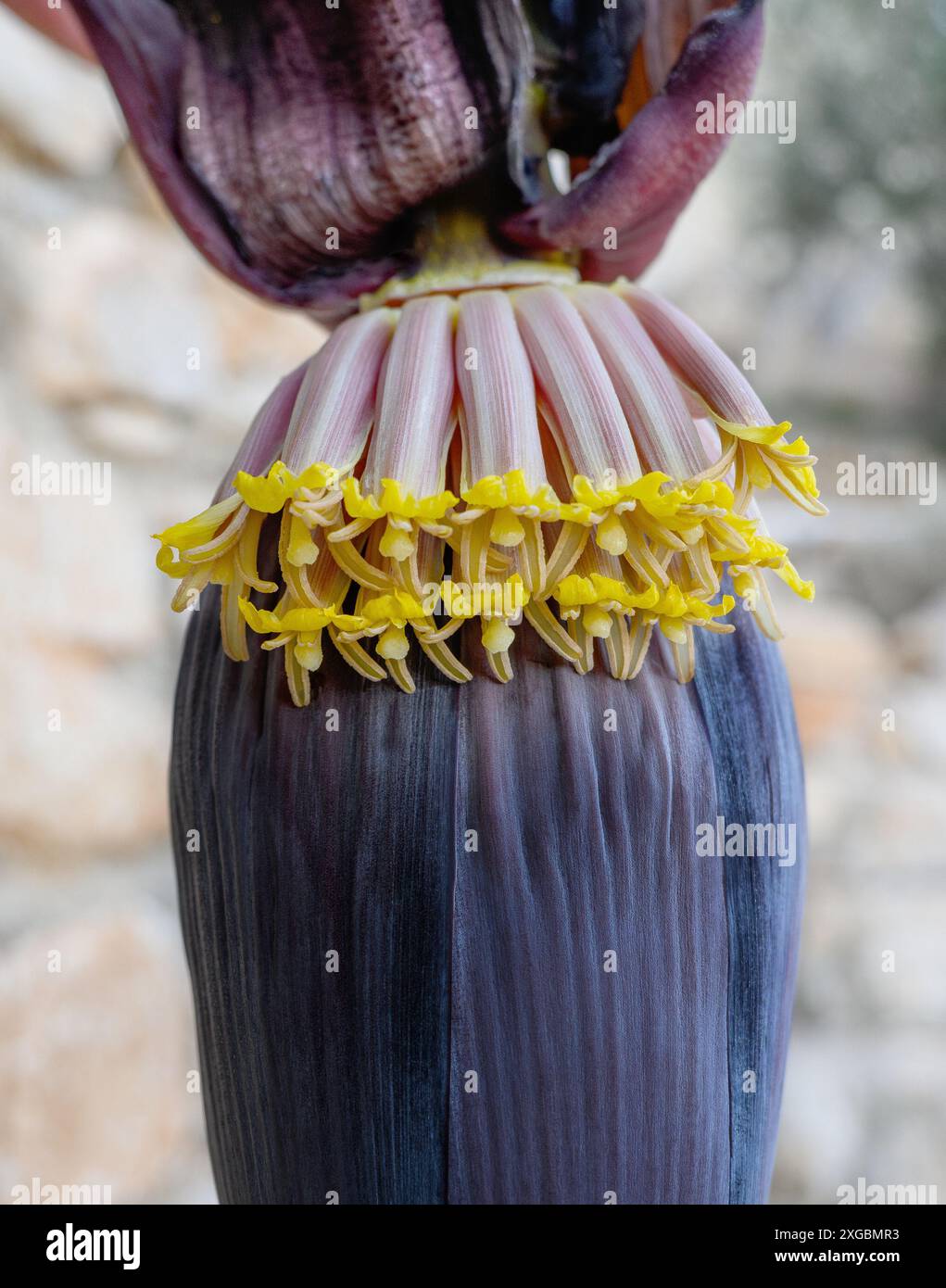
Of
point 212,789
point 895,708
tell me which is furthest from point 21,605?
point 895,708

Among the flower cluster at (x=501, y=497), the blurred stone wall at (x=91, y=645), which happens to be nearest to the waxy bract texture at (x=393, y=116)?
the flower cluster at (x=501, y=497)

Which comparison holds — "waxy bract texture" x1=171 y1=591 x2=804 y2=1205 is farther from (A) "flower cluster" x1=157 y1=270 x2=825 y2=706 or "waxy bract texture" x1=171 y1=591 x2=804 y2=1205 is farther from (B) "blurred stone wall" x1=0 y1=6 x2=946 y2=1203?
(B) "blurred stone wall" x1=0 y1=6 x2=946 y2=1203

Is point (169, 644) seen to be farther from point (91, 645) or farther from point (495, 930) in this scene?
point (495, 930)

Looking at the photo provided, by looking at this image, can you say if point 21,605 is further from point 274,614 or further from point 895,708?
point 895,708

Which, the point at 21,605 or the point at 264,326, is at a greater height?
the point at 264,326

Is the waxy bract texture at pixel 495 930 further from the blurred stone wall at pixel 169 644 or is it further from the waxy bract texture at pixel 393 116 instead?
the blurred stone wall at pixel 169 644

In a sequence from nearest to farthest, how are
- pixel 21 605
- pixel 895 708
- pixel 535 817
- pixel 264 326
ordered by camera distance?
pixel 535 817, pixel 21 605, pixel 264 326, pixel 895 708
